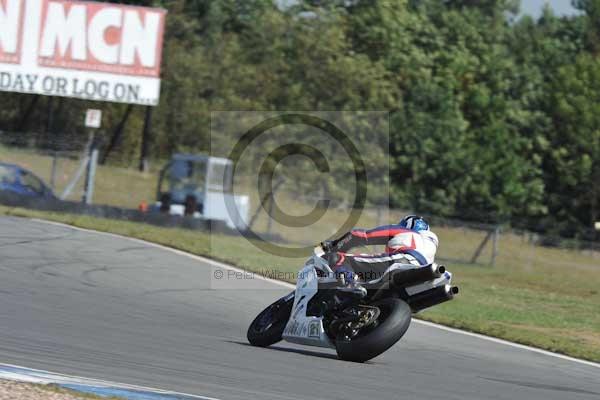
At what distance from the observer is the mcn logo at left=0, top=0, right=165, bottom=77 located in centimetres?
2888

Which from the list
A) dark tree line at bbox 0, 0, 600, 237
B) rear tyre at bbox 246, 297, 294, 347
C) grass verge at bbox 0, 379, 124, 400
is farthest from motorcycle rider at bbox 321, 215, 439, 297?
dark tree line at bbox 0, 0, 600, 237

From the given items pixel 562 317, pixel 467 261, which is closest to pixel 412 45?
pixel 467 261

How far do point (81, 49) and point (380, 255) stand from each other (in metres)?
20.6

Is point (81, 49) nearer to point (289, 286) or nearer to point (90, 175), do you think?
point (90, 175)

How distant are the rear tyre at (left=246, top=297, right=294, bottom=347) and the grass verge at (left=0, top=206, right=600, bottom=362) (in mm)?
4222

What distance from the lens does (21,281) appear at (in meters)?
13.6

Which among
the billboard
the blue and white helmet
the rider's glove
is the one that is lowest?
the rider's glove

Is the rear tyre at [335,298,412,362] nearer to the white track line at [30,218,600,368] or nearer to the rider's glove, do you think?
the rider's glove

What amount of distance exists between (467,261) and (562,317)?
11.3 m

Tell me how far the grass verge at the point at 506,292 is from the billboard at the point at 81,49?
5700mm

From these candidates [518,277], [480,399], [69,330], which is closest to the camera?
[480,399]

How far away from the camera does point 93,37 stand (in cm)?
2925

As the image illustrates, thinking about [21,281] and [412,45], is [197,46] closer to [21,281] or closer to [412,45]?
[412,45]

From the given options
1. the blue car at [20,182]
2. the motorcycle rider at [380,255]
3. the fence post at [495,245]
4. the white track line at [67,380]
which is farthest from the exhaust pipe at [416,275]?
the fence post at [495,245]
